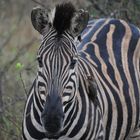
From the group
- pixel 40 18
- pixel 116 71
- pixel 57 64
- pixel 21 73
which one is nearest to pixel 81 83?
pixel 57 64

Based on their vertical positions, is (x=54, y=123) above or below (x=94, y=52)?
below

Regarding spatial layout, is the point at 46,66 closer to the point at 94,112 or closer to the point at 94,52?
the point at 94,112

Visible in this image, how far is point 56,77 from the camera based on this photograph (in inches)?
225

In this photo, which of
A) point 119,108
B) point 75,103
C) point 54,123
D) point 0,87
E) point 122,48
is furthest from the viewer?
point 0,87

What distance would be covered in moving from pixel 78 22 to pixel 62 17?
21 cm

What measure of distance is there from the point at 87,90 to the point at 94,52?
86 cm

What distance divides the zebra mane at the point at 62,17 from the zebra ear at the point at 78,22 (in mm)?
53

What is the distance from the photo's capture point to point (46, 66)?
228 inches

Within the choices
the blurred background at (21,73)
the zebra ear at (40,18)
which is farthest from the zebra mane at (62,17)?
the blurred background at (21,73)

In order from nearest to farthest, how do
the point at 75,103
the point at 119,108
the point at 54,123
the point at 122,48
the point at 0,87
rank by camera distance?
the point at 54,123, the point at 75,103, the point at 119,108, the point at 122,48, the point at 0,87

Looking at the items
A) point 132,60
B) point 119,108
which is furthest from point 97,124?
point 132,60

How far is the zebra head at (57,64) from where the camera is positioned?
18.5 feet

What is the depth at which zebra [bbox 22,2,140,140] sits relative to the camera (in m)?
5.75

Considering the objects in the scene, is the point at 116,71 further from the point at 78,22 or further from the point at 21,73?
the point at 21,73
